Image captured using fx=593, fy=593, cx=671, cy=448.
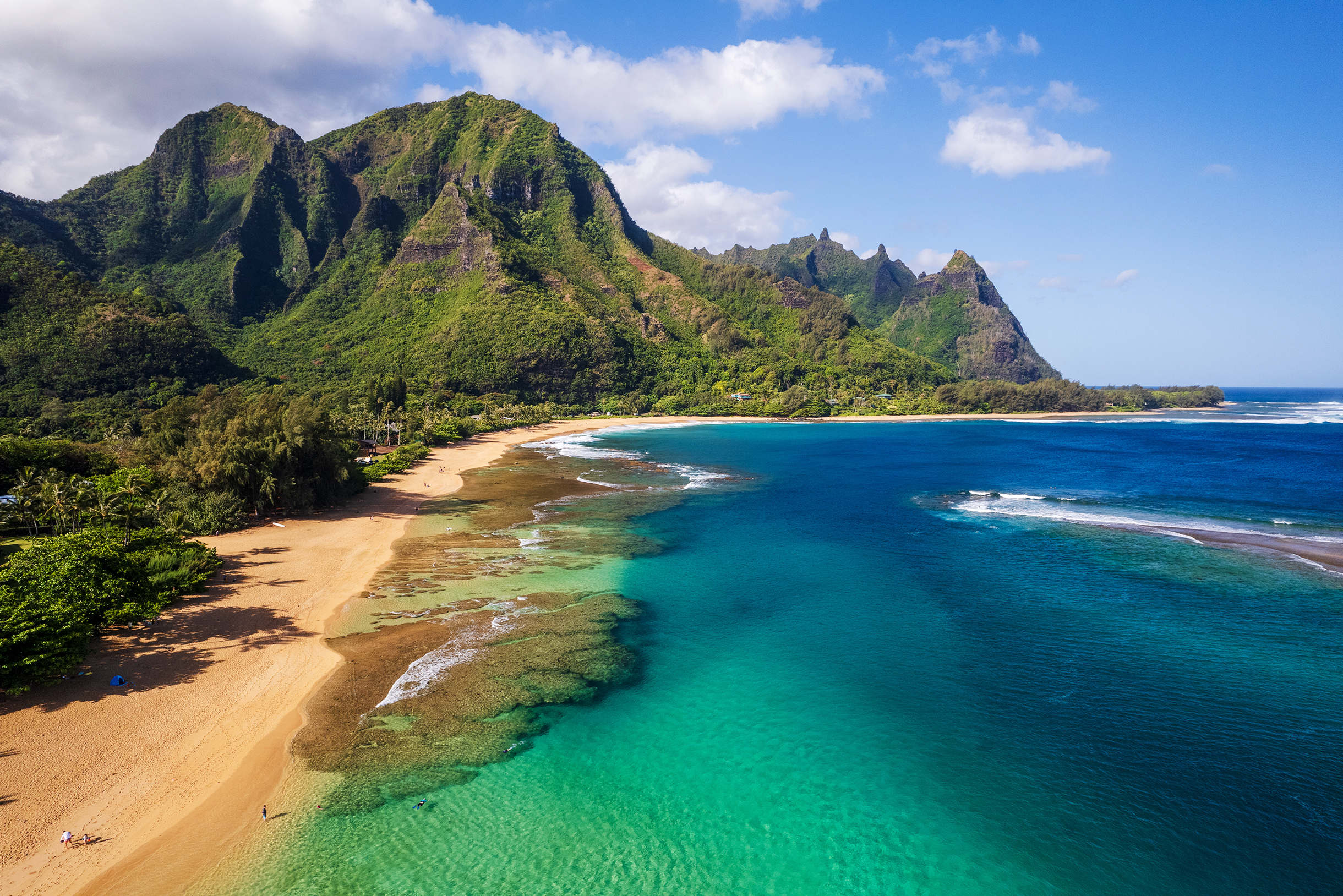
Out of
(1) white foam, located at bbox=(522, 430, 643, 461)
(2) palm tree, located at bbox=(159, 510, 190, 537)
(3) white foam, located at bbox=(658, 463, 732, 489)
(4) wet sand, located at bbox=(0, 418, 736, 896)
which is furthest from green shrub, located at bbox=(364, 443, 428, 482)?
(4) wet sand, located at bbox=(0, 418, 736, 896)

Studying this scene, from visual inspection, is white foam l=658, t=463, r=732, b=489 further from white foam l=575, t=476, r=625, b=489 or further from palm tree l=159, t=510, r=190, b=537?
palm tree l=159, t=510, r=190, b=537

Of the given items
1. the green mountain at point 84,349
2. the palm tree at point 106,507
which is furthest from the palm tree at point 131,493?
the green mountain at point 84,349

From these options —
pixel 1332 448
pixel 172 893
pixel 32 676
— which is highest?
pixel 1332 448

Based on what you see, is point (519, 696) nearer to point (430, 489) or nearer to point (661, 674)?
point (661, 674)

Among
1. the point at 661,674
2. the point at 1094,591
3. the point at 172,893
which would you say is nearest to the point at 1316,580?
the point at 1094,591

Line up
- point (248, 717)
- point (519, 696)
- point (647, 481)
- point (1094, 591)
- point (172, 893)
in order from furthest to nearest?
point (647, 481) → point (1094, 591) → point (519, 696) → point (248, 717) → point (172, 893)

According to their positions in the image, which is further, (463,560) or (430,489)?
(430,489)

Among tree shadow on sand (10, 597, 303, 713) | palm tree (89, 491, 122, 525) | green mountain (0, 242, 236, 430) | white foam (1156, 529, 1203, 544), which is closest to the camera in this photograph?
tree shadow on sand (10, 597, 303, 713)
